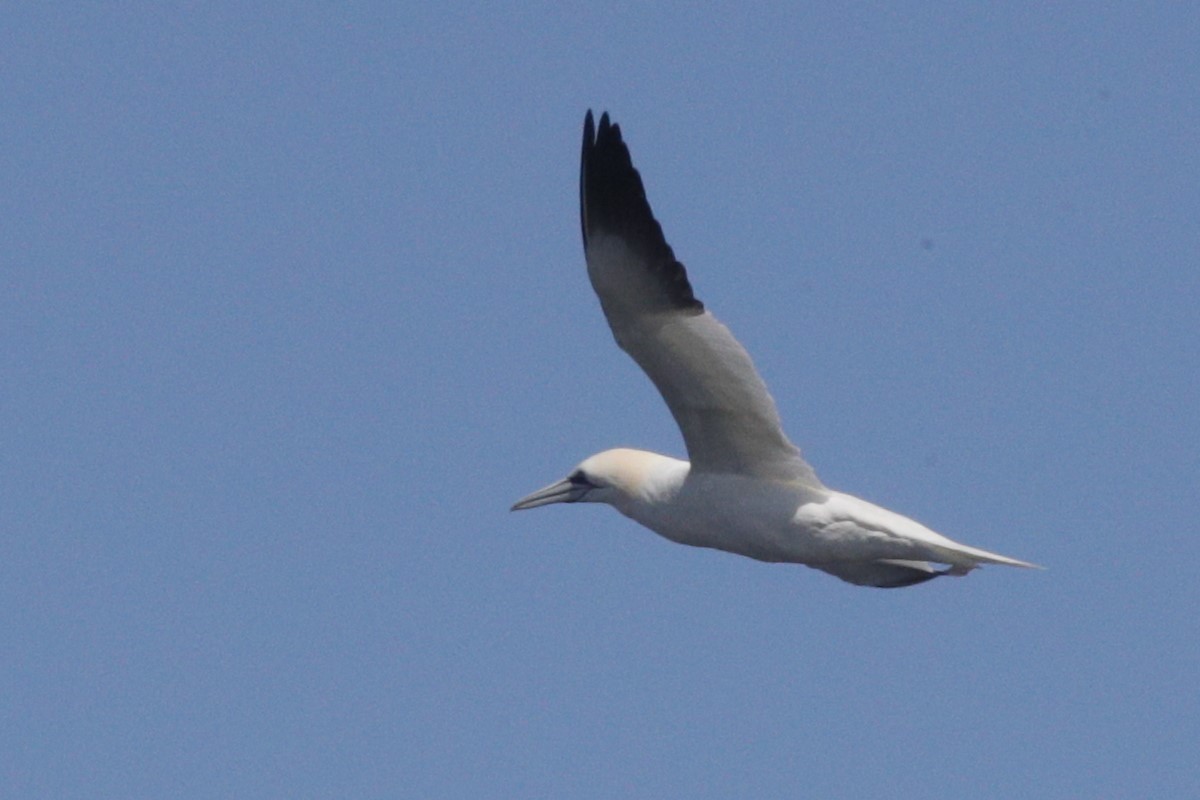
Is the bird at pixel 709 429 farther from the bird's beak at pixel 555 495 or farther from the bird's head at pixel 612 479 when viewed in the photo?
the bird's beak at pixel 555 495

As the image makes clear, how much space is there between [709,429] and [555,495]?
6.47 ft

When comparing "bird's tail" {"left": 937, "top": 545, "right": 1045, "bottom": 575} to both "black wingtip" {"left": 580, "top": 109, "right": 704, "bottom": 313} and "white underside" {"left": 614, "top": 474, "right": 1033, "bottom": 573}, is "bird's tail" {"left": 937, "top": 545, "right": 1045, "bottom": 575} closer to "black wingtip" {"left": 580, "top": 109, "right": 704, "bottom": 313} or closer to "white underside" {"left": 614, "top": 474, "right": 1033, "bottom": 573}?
"white underside" {"left": 614, "top": 474, "right": 1033, "bottom": 573}

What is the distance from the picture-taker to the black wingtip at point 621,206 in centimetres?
1507

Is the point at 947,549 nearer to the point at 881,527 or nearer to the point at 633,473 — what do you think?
the point at 881,527

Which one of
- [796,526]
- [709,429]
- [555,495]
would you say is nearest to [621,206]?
[709,429]

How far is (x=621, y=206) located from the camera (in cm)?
1513

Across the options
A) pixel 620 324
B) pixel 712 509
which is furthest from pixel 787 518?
pixel 620 324

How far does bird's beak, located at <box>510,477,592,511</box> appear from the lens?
17125 mm

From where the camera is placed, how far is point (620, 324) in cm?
1518

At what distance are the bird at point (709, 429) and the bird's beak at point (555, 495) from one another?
98 cm

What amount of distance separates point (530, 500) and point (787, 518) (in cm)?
260

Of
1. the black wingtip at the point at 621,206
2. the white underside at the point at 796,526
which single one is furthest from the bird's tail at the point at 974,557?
the black wingtip at the point at 621,206

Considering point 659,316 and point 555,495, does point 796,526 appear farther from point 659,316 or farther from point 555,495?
point 555,495

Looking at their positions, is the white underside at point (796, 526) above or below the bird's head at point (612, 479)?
below
